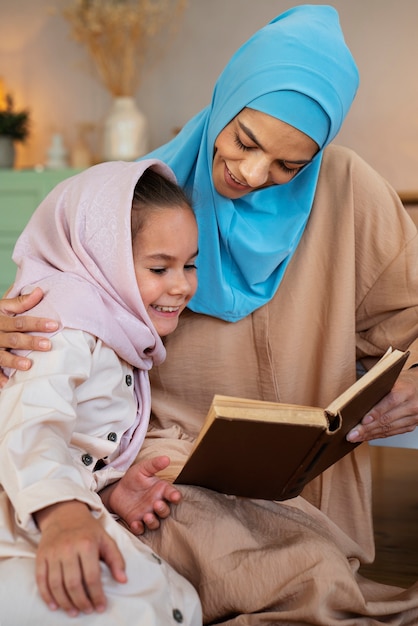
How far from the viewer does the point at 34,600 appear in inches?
42.9

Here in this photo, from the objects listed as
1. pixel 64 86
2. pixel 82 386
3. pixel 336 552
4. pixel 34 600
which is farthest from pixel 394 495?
pixel 64 86

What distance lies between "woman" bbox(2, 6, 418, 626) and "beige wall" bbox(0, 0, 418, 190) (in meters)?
2.49

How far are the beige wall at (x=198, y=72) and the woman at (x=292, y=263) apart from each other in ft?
8.17

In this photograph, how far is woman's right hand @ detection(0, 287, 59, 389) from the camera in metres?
→ 1.29

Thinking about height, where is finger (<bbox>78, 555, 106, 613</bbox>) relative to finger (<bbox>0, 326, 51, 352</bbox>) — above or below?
below

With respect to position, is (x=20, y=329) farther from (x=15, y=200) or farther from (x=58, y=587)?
(x=15, y=200)

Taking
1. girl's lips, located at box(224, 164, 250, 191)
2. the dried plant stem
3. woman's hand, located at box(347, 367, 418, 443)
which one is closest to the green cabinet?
the dried plant stem

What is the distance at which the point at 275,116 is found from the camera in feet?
5.23

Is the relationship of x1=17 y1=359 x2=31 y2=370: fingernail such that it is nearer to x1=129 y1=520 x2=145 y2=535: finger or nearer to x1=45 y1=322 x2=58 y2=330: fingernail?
x1=45 y1=322 x2=58 y2=330: fingernail

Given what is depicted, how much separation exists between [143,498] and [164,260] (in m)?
0.42

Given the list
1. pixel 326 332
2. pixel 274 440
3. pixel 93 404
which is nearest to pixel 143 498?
pixel 93 404

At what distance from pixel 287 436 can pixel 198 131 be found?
0.81 metres

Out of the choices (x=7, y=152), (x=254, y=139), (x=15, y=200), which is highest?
(x=254, y=139)

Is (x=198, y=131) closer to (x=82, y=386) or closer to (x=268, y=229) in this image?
(x=268, y=229)
